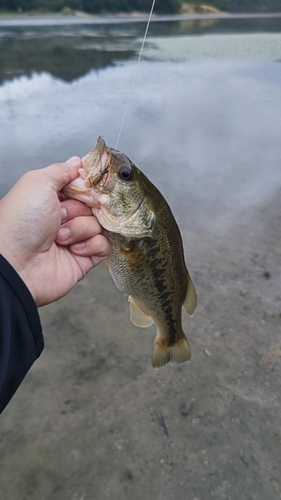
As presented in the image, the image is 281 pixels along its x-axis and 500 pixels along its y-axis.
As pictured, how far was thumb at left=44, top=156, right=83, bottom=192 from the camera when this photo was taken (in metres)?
1.73

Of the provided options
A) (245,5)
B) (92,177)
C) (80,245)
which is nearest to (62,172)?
(92,177)

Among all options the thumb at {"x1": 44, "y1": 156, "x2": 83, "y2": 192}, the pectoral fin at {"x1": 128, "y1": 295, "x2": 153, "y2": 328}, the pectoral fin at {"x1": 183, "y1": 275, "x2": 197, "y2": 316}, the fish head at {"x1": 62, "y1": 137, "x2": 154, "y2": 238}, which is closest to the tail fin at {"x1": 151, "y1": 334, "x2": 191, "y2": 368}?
the pectoral fin at {"x1": 128, "y1": 295, "x2": 153, "y2": 328}

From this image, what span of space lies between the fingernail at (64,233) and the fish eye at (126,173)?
0.34 m

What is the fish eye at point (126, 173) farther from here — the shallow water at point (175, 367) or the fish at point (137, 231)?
the shallow water at point (175, 367)

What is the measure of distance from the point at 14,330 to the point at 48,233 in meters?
0.45

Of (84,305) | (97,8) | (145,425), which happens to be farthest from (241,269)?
(97,8)

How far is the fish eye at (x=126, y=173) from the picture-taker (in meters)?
1.74

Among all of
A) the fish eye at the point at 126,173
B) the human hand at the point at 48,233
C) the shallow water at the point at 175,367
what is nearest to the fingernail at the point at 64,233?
the human hand at the point at 48,233

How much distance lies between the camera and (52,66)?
41.1ft

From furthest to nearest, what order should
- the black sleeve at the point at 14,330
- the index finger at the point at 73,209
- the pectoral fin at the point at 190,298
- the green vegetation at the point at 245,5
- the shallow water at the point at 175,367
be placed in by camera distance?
the green vegetation at the point at 245,5 < the shallow water at the point at 175,367 < the pectoral fin at the point at 190,298 < the index finger at the point at 73,209 < the black sleeve at the point at 14,330

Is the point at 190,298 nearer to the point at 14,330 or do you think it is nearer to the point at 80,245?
the point at 80,245

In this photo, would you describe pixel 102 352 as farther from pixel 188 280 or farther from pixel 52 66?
pixel 52 66

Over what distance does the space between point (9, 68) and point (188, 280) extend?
11702 millimetres

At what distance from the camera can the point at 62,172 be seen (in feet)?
5.77
